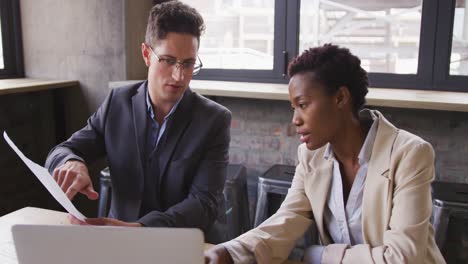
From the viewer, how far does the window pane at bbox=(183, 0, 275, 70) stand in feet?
9.98

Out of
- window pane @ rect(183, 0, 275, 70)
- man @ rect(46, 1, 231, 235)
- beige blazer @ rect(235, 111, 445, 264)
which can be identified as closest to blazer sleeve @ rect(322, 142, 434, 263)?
beige blazer @ rect(235, 111, 445, 264)

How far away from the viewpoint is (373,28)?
278cm

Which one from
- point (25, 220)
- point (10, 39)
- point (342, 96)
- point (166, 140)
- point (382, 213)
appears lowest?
point (25, 220)

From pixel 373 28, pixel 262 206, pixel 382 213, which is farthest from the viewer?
pixel 373 28

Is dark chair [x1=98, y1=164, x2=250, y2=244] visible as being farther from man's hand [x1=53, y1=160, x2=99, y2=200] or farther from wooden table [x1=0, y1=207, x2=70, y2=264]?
man's hand [x1=53, y1=160, x2=99, y2=200]

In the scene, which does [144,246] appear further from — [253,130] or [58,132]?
[58,132]

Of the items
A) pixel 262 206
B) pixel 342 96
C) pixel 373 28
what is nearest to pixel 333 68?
pixel 342 96

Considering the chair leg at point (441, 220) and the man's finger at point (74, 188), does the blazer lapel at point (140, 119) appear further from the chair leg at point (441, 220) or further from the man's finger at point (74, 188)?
the chair leg at point (441, 220)

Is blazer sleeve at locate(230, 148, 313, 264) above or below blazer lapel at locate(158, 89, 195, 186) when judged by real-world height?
below

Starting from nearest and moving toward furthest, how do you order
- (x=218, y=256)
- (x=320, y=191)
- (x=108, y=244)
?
1. (x=108, y=244)
2. (x=218, y=256)
3. (x=320, y=191)

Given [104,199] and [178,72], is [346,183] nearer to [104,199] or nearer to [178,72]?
[178,72]

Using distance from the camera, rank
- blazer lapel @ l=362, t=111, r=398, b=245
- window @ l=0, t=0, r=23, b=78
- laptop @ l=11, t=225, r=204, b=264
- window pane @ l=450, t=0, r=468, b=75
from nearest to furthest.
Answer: laptop @ l=11, t=225, r=204, b=264
blazer lapel @ l=362, t=111, r=398, b=245
window pane @ l=450, t=0, r=468, b=75
window @ l=0, t=0, r=23, b=78

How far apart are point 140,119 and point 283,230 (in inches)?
24.7

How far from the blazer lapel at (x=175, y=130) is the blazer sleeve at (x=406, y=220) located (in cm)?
62
